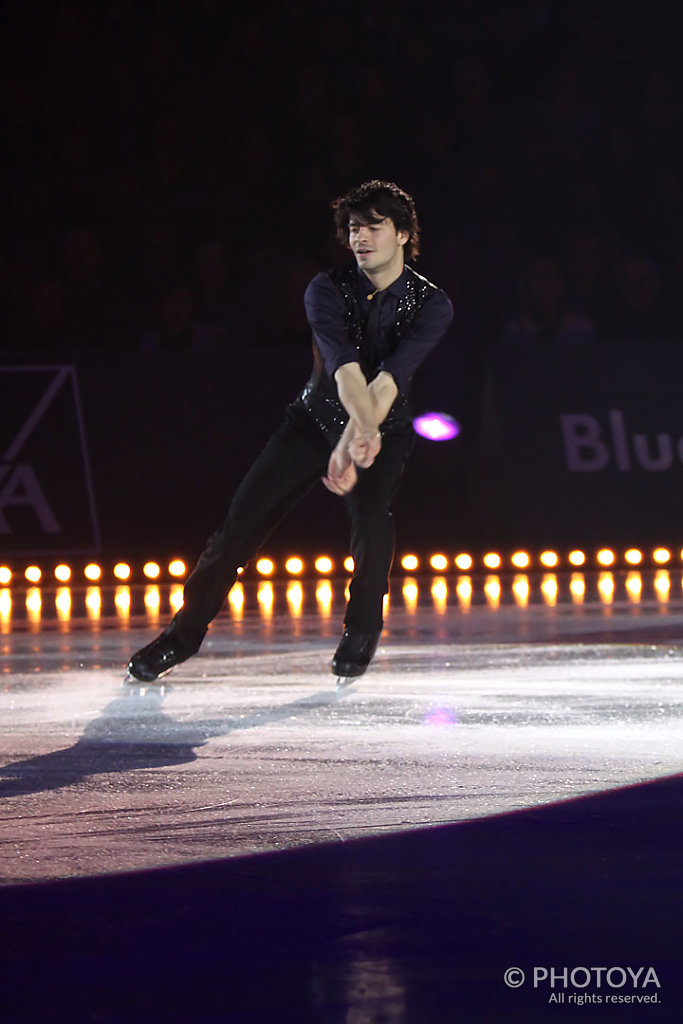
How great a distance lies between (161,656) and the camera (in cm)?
503

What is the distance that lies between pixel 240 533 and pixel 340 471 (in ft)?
1.41

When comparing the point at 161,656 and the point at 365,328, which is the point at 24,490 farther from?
the point at 365,328

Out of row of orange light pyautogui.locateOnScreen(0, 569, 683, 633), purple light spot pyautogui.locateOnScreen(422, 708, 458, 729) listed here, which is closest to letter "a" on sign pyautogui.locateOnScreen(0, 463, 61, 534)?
row of orange light pyautogui.locateOnScreen(0, 569, 683, 633)

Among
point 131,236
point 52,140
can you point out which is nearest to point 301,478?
point 131,236

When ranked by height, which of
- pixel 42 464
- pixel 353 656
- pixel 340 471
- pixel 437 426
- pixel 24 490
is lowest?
pixel 353 656

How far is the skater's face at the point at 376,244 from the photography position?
4.94 metres

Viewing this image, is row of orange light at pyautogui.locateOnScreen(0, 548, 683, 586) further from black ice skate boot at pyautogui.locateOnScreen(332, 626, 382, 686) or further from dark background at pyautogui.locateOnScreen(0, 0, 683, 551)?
black ice skate boot at pyautogui.locateOnScreen(332, 626, 382, 686)

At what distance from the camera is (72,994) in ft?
6.93

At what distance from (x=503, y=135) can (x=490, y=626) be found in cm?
534

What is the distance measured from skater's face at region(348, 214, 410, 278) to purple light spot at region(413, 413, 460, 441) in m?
3.67

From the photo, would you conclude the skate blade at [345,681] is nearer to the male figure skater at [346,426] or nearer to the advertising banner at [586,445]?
the male figure skater at [346,426]

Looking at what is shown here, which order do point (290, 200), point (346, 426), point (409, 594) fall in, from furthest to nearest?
point (290, 200), point (409, 594), point (346, 426)

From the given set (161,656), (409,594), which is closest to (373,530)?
(161,656)

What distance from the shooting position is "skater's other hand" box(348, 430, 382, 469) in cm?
478
